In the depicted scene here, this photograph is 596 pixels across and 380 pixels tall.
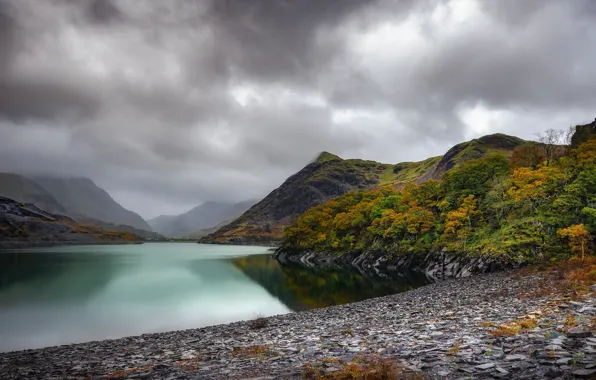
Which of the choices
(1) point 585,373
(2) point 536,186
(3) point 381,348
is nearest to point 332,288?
(2) point 536,186

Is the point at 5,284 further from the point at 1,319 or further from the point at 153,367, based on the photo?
the point at 153,367

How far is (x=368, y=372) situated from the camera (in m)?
11.0

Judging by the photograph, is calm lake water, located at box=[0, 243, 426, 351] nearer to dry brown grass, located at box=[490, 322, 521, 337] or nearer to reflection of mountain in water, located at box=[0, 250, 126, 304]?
reflection of mountain in water, located at box=[0, 250, 126, 304]

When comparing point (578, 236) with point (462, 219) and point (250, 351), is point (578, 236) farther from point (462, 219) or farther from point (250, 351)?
point (250, 351)

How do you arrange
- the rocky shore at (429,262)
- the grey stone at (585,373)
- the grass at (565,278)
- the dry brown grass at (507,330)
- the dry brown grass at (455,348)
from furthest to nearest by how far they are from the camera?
the rocky shore at (429,262), the grass at (565,278), the dry brown grass at (507,330), the dry brown grass at (455,348), the grey stone at (585,373)

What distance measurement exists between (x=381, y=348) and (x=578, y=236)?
4636 cm

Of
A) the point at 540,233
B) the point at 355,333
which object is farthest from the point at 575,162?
the point at 355,333

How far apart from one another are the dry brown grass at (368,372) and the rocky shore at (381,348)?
491 millimetres

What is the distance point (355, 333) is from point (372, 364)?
937 centimetres

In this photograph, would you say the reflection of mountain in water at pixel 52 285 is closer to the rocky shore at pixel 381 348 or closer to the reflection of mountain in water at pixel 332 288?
the reflection of mountain in water at pixel 332 288

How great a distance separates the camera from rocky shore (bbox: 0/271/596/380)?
11.4 meters

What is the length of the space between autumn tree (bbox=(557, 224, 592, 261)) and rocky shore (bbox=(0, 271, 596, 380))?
905 inches

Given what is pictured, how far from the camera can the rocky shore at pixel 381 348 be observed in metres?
11.4

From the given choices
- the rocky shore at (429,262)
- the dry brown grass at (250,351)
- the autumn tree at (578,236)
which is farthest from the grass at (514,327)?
the rocky shore at (429,262)
